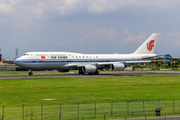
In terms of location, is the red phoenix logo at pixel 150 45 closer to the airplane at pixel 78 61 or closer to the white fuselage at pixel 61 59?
the airplane at pixel 78 61

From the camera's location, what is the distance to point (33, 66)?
70.4 m

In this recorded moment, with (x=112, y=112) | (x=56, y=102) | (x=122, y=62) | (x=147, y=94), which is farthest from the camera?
(x=122, y=62)

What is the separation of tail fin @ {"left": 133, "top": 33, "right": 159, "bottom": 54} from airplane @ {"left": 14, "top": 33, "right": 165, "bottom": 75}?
105 cm

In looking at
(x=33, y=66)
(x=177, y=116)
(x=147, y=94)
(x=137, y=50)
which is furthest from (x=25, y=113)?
(x=137, y=50)

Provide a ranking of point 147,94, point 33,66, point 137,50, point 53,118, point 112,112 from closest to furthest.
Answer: point 53,118 → point 112,112 → point 147,94 → point 33,66 → point 137,50

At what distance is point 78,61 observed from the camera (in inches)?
→ 2980

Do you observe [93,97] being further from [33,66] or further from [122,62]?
[122,62]

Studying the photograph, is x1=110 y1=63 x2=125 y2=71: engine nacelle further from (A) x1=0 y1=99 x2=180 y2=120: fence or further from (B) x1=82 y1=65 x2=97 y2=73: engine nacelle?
(A) x1=0 y1=99 x2=180 y2=120: fence

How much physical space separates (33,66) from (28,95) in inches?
1302

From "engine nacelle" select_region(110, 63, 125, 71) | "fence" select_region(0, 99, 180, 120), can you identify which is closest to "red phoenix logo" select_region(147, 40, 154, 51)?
"engine nacelle" select_region(110, 63, 125, 71)

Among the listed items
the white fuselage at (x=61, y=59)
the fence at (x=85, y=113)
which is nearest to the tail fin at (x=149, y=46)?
the white fuselage at (x=61, y=59)

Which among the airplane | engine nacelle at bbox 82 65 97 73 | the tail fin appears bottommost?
engine nacelle at bbox 82 65 97 73

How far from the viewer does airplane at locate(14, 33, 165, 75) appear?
70.4 m

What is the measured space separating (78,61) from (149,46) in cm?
2464
